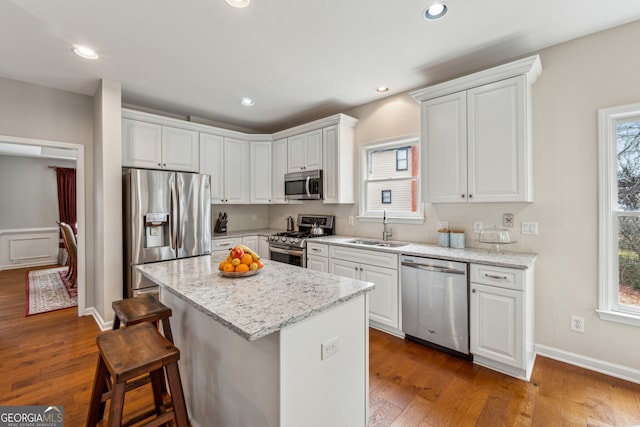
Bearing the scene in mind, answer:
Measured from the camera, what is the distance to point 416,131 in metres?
3.30

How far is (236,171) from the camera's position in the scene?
452 centimetres

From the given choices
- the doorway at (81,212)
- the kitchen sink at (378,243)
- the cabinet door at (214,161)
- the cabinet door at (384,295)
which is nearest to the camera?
the cabinet door at (384,295)

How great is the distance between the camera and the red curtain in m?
6.50

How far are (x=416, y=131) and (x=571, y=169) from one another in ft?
4.82

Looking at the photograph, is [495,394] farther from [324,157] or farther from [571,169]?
[324,157]

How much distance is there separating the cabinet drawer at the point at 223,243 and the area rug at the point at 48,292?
1.99 metres

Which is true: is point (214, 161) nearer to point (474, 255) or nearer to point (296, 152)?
point (296, 152)

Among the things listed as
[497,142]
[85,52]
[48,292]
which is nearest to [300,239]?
[497,142]

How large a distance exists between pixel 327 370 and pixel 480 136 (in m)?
2.36

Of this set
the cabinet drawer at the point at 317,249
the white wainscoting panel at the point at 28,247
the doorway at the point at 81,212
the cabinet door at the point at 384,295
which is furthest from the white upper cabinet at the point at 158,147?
the white wainscoting panel at the point at 28,247

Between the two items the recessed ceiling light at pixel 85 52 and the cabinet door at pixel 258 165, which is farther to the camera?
the cabinet door at pixel 258 165

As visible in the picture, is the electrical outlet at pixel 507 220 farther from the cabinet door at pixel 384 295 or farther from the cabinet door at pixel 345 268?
the cabinet door at pixel 345 268

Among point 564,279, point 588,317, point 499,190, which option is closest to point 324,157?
point 499,190

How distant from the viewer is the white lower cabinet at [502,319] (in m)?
2.15
